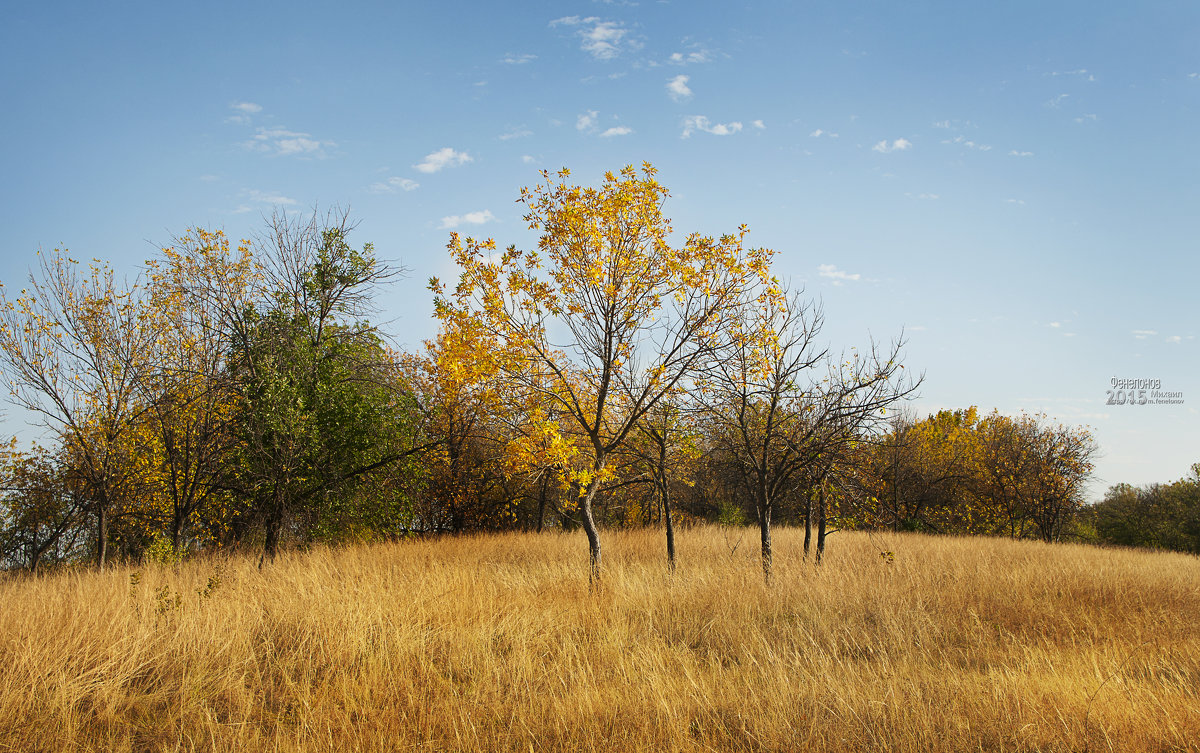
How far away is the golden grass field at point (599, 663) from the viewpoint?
4609mm

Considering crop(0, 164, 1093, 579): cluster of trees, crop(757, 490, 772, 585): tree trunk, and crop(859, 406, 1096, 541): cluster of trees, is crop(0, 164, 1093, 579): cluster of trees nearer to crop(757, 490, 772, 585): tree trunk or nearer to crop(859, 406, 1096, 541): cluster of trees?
crop(757, 490, 772, 585): tree trunk

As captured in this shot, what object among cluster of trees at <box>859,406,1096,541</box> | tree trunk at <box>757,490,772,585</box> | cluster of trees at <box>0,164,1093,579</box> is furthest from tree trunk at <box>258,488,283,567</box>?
cluster of trees at <box>859,406,1096,541</box>

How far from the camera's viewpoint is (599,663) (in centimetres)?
618

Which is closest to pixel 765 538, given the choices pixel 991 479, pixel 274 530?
pixel 274 530

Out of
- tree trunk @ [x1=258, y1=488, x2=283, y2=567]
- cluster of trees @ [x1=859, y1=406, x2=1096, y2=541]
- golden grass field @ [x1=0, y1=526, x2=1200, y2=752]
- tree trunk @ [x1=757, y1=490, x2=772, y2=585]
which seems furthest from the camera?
cluster of trees @ [x1=859, y1=406, x2=1096, y2=541]

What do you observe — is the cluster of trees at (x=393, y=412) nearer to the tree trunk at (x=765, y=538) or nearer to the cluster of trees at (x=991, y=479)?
the tree trunk at (x=765, y=538)

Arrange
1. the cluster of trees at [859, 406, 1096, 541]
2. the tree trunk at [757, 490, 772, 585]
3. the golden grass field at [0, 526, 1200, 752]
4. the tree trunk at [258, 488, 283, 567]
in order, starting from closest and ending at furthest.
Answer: the golden grass field at [0, 526, 1200, 752] → the tree trunk at [757, 490, 772, 585] → the tree trunk at [258, 488, 283, 567] → the cluster of trees at [859, 406, 1096, 541]

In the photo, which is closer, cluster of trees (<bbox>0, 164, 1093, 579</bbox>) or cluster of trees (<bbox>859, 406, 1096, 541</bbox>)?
cluster of trees (<bbox>0, 164, 1093, 579</bbox>)

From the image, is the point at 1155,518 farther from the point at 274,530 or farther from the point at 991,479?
the point at 274,530

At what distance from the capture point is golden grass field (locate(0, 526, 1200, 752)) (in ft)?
15.1

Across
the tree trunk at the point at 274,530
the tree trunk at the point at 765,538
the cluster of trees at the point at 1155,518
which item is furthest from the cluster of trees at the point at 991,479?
the tree trunk at the point at 274,530

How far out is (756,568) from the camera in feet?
36.2

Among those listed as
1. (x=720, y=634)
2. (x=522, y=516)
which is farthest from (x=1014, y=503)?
(x=720, y=634)

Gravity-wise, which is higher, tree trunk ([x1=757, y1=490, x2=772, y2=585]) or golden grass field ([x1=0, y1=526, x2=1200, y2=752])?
tree trunk ([x1=757, y1=490, x2=772, y2=585])
